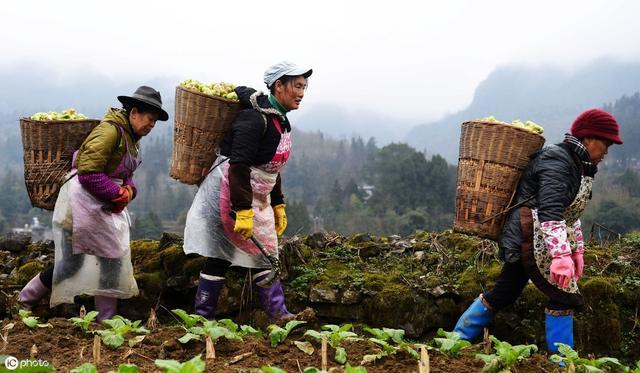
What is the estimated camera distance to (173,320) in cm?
536

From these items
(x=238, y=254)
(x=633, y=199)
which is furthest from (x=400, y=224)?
(x=238, y=254)

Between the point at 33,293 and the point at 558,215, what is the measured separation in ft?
13.2

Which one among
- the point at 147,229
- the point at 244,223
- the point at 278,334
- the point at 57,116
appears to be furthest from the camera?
the point at 147,229

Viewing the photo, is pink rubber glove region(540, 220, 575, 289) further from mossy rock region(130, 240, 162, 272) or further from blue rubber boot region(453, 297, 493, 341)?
mossy rock region(130, 240, 162, 272)

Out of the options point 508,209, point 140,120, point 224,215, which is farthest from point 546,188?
point 140,120

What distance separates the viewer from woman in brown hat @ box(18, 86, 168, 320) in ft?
14.2

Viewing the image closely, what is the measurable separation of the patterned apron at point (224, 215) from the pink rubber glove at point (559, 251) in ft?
6.46

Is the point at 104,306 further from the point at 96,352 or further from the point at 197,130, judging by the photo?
the point at 96,352

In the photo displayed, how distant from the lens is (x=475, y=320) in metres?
4.55

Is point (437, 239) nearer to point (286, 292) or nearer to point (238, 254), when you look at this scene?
point (286, 292)

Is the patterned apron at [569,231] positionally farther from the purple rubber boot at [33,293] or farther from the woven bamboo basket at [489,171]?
the purple rubber boot at [33,293]

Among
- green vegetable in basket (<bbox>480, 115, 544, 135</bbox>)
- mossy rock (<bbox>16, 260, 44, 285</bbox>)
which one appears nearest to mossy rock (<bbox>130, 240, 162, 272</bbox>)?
mossy rock (<bbox>16, 260, 44, 285</bbox>)

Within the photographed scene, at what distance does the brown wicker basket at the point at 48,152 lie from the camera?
448 centimetres

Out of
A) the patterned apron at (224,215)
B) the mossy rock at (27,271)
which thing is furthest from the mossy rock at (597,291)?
the mossy rock at (27,271)
